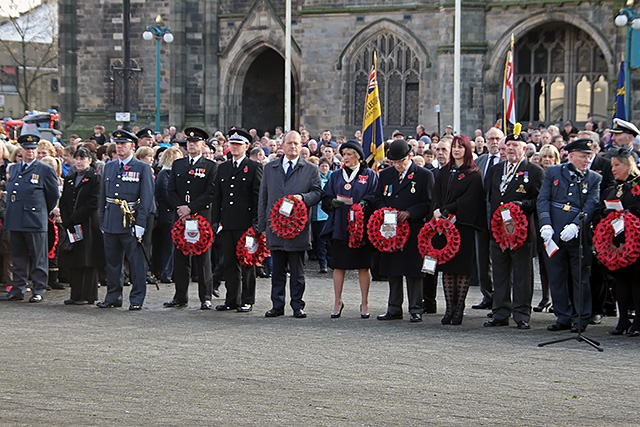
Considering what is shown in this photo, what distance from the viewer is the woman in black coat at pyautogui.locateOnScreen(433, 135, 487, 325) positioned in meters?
13.0

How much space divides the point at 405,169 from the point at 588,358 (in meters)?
3.64

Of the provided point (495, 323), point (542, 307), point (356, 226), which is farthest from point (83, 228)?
point (542, 307)

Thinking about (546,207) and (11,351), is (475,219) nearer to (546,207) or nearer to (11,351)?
(546,207)

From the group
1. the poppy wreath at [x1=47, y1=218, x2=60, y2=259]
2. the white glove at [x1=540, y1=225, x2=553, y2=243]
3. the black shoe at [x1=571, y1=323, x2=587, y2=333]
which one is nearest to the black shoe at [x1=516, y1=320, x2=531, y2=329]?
the black shoe at [x1=571, y1=323, x2=587, y2=333]

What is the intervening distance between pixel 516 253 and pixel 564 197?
866mm

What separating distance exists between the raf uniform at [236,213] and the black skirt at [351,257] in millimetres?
1211

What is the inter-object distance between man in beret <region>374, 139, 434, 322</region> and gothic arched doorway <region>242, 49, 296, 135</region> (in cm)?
2842

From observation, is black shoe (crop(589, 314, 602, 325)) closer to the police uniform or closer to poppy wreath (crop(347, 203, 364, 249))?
poppy wreath (crop(347, 203, 364, 249))

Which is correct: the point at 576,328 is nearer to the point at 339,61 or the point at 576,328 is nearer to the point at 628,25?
the point at 628,25

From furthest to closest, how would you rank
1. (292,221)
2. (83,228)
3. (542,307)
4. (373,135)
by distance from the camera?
(373,135) → (83,228) → (542,307) → (292,221)

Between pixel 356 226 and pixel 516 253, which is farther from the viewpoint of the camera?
pixel 356 226

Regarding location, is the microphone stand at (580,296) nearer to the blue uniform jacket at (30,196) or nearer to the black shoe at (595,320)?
the black shoe at (595,320)

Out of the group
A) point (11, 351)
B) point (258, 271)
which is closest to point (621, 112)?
point (258, 271)

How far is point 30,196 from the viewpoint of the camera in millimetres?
15180
